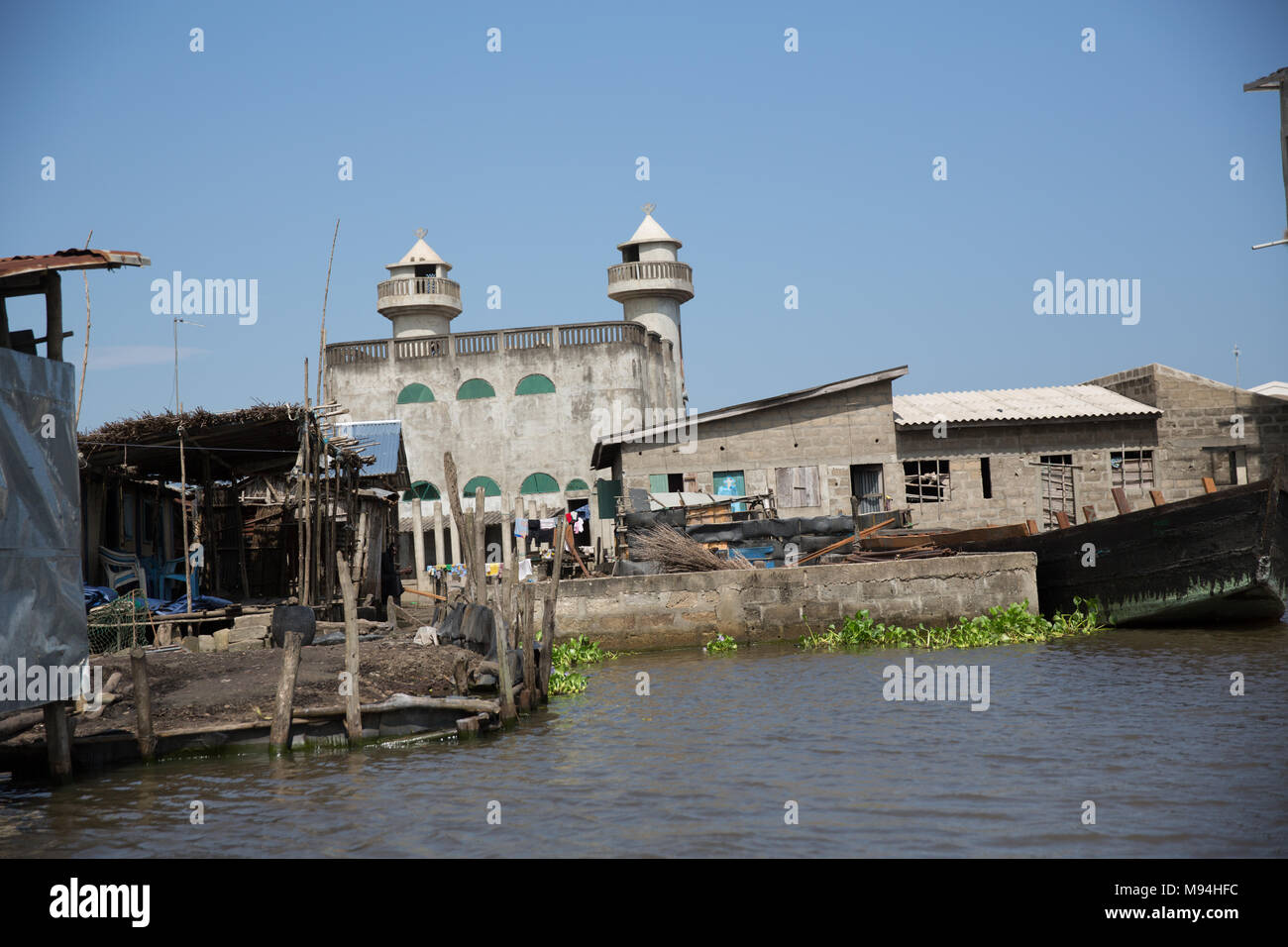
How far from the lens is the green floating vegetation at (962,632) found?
58.5 feet

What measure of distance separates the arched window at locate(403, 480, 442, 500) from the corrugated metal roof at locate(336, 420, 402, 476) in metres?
8.21

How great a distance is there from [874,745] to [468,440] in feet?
81.7

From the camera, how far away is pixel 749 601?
18578mm

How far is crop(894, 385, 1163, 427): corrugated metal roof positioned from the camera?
25.3m

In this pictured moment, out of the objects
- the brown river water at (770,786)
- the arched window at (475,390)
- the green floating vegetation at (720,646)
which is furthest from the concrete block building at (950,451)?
the brown river water at (770,786)

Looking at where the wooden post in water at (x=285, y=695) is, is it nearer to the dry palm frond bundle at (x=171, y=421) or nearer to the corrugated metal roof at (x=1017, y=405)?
the dry palm frond bundle at (x=171, y=421)

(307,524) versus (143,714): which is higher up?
(307,524)

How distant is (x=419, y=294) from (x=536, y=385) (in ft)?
17.5

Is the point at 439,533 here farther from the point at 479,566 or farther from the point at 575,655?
the point at 479,566

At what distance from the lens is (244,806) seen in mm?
9070

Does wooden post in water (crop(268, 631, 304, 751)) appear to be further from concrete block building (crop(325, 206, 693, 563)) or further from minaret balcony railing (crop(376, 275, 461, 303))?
minaret balcony railing (crop(376, 275, 461, 303))

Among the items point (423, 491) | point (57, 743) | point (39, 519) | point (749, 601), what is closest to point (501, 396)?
point (423, 491)

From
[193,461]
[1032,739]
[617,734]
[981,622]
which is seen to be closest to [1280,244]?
[981,622]

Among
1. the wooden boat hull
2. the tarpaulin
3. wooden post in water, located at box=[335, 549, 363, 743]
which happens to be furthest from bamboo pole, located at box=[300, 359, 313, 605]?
the wooden boat hull
